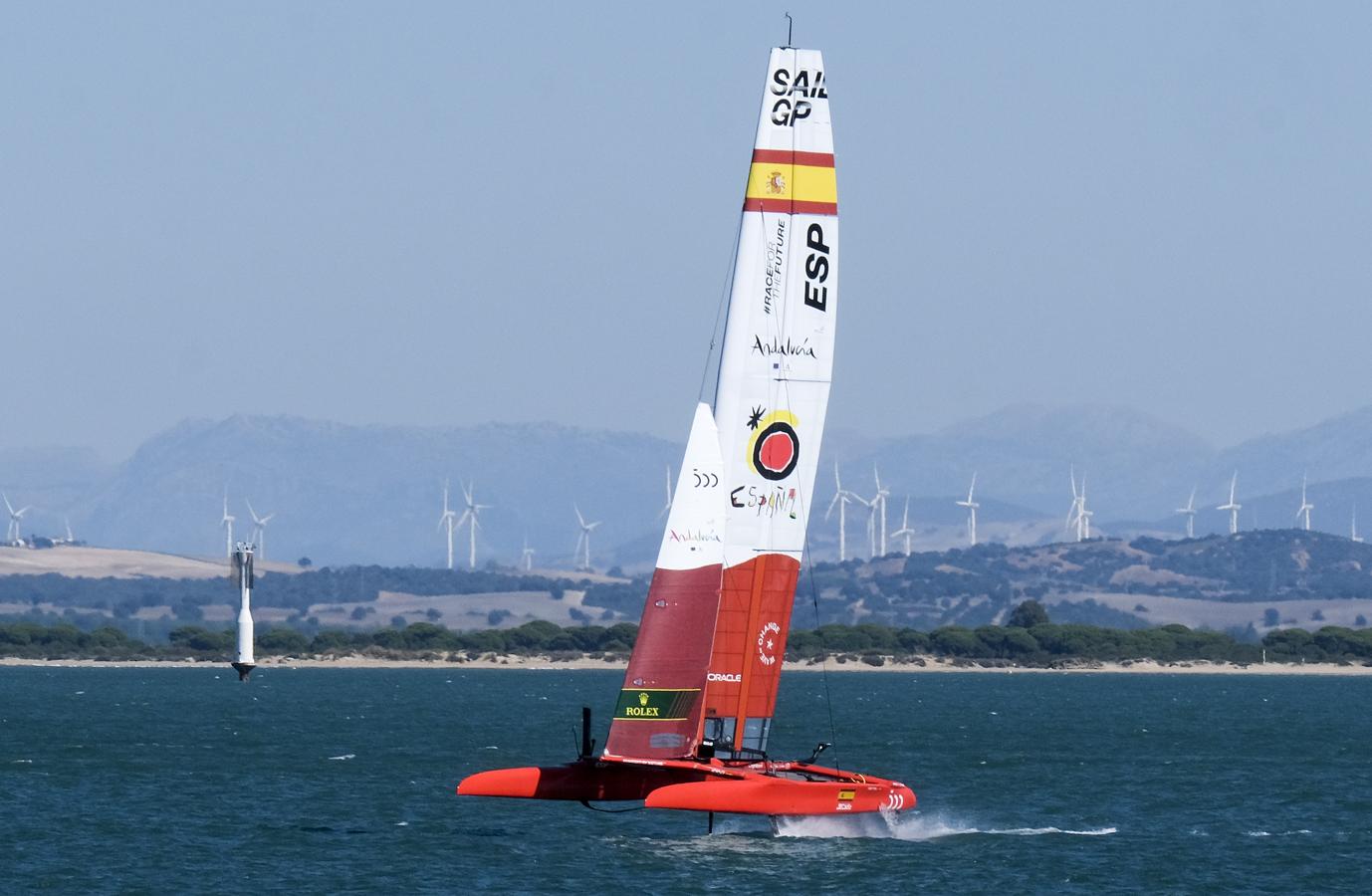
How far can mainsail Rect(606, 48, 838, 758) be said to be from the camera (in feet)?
185

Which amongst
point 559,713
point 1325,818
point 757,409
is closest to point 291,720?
point 559,713

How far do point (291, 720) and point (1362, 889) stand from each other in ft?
258

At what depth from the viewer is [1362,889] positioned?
2224 inches

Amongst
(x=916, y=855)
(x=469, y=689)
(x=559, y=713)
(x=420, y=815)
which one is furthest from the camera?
(x=469, y=689)

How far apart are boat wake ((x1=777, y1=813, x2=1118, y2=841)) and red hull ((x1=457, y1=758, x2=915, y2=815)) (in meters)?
4.24

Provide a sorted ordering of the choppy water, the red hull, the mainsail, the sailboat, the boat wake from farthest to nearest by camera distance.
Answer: the boat wake → the choppy water → the mainsail → the sailboat → the red hull

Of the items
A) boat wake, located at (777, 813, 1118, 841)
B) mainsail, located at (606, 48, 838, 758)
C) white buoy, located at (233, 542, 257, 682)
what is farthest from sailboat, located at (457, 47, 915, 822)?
white buoy, located at (233, 542, 257, 682)

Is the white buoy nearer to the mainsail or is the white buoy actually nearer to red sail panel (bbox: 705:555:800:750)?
red sail panel (bbox: 705:555:800:750)

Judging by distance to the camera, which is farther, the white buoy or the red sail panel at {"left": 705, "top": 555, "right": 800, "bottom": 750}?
the white buoy

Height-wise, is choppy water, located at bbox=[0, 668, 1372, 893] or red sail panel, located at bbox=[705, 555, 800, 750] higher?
red sail panel, located at bbox=[705, 555, 800, 750]

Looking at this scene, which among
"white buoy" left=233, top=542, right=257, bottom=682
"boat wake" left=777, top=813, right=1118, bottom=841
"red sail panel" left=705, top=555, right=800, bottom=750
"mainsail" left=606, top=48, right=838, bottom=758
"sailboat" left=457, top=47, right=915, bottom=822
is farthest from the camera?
"white buoy" left=233, top=542, right=257, bottom=682

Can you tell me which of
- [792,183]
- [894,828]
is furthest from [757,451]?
[894,828]

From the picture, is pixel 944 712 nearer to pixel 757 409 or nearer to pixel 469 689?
pixel 469 689

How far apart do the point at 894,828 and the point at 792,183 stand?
1775 cm
